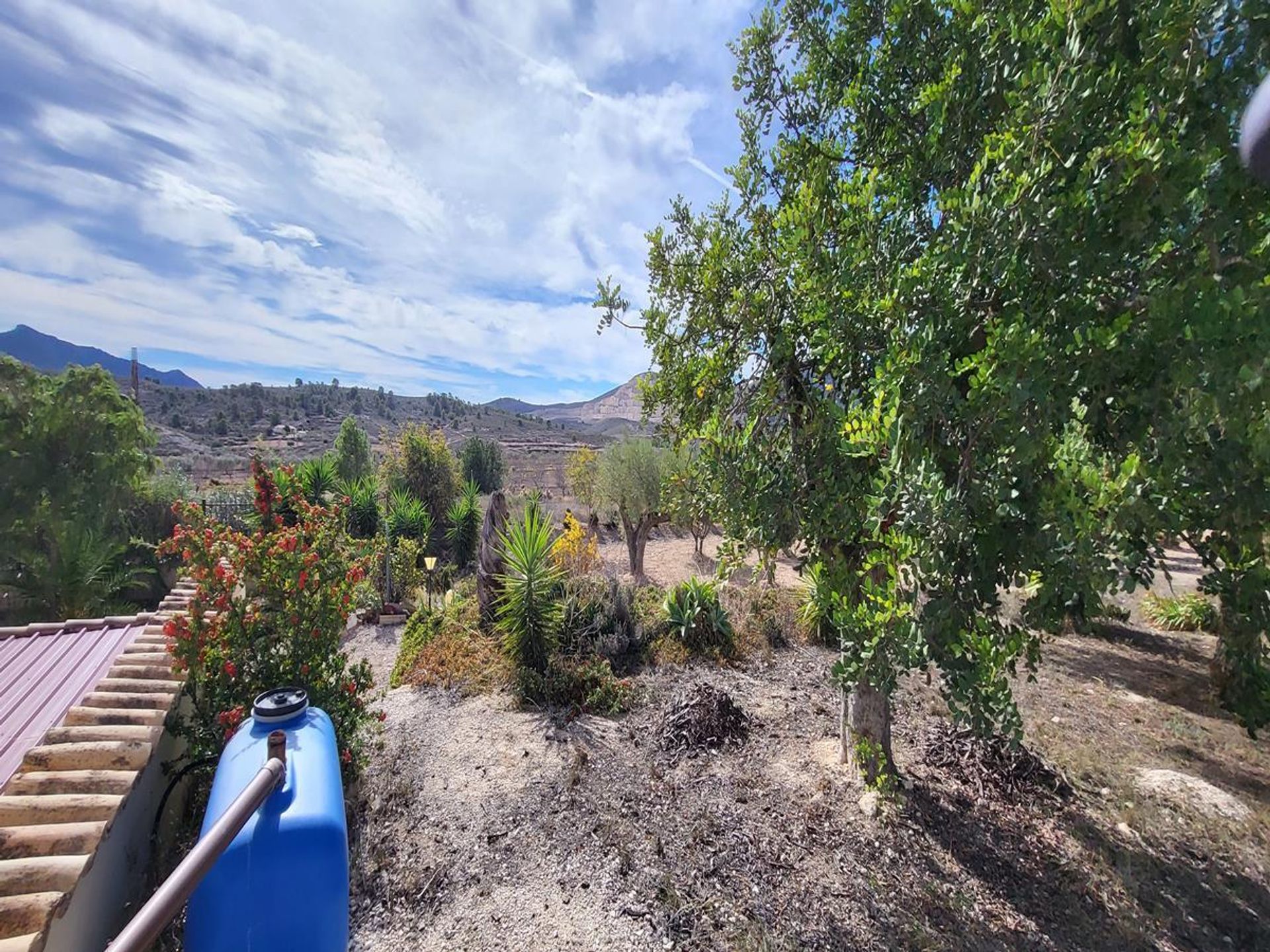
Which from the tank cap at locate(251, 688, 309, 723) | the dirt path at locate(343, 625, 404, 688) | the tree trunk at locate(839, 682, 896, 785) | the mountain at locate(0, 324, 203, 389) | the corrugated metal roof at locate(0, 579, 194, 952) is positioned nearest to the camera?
the corrugated metal roof at locate(0, 579, 194, 952)

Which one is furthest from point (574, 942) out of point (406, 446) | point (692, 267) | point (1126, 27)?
point (406, 446)

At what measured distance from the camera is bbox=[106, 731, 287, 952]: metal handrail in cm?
119

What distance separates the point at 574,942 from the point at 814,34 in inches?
214

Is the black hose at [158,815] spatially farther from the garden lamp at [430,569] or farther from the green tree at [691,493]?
the garden lamp at [430,569]

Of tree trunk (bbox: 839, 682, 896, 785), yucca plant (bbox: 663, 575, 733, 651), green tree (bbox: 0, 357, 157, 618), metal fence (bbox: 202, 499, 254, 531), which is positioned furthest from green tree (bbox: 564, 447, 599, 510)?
tree trunk (bbox: 839, 682, 896, 785)

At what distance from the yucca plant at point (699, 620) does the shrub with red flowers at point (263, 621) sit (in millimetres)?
3997

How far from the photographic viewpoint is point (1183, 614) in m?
8.79

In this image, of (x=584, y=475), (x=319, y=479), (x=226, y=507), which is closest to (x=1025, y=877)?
(x=319, y=479)

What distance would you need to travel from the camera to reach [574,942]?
9.56 ft

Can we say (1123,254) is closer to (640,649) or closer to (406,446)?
(640,649)

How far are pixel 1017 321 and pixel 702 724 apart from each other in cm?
413

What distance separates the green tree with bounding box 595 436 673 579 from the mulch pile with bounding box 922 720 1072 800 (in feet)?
33.8

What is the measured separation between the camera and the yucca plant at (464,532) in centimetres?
1318

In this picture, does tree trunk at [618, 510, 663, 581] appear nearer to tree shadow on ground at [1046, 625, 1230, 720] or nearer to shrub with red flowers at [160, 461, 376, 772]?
tree shadow on ground at [1046, 625, 1230, 720]
